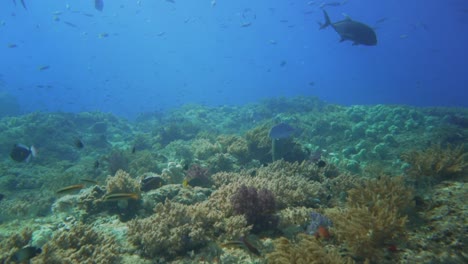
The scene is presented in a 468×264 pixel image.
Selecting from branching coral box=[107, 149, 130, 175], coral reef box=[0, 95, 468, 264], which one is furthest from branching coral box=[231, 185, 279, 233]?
branching coral box=[107, 149, 130, 175]

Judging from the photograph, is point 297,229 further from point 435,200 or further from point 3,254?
point 3,254

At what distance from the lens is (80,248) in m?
4.50

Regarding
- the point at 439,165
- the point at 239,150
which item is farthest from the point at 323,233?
the point at 239,150

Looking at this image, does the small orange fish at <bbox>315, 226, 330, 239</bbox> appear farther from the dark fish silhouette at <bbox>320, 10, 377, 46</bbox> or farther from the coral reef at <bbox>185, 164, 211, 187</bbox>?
the dark fish silhouette at <bbox>320, 10, 377, 46</bbox>

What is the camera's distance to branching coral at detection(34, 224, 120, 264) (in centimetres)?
418

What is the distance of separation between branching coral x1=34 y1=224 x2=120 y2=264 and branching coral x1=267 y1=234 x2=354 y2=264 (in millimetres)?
2494

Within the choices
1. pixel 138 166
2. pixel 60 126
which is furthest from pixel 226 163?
pixel 60 126

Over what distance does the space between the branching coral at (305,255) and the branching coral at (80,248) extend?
8.18 feet

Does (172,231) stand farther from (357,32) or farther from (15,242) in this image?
(357,32)

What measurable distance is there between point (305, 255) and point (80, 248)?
3.48 meters

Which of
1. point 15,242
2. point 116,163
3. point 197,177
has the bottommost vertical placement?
point 116,163

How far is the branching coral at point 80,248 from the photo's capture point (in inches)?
164

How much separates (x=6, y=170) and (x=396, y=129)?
65.4 feet

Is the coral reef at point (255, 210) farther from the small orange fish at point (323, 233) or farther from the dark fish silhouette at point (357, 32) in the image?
the dark fish silhouette at point (357, 32)
